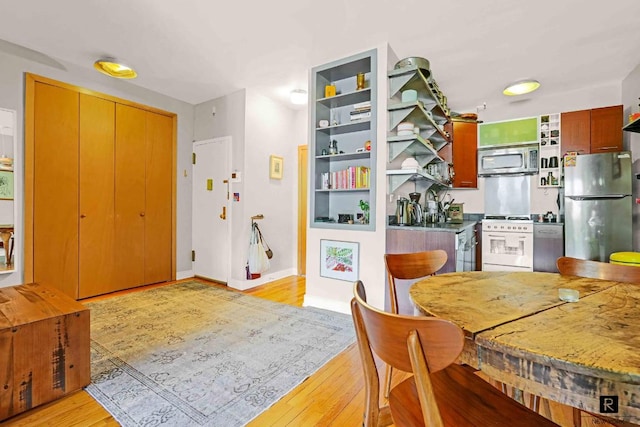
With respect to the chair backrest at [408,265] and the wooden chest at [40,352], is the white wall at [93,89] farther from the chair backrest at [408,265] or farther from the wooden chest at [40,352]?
the chair backrest at [408,265]

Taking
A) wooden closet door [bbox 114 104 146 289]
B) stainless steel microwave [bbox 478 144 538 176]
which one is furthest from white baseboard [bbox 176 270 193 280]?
stainless steel microwave [bbox 478 144 538 176]

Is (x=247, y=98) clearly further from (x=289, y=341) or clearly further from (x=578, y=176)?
(x=578, y=176)

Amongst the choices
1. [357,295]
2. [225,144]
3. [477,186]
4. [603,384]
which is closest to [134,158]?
[225,144]

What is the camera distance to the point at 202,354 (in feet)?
7.06

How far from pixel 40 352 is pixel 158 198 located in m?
2.83

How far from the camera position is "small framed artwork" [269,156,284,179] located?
4.33 metres

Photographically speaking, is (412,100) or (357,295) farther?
(412,100)

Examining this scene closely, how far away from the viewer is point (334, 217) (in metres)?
3.55

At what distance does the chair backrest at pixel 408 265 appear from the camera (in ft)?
5.30

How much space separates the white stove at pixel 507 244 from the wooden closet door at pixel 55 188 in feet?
16.8

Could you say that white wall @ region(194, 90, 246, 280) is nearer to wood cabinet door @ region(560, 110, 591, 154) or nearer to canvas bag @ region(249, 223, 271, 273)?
canvas bag @ region(249, 223, 271, 273)

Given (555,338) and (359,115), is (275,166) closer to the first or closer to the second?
(359,115)

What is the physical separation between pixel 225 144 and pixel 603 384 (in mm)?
4213

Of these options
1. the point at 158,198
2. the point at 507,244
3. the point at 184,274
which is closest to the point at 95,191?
the point at 158,198
